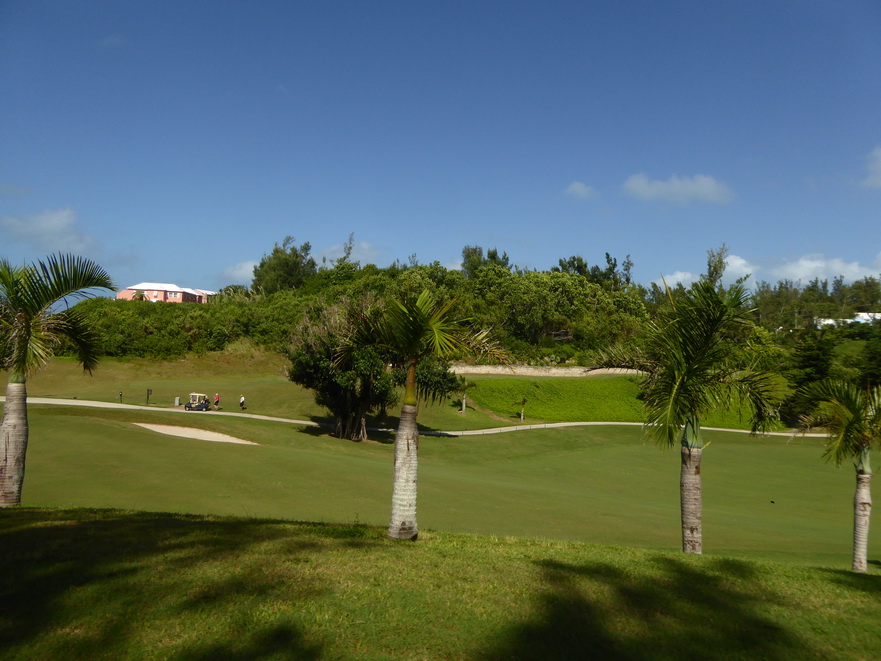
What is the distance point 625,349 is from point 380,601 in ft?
27.6

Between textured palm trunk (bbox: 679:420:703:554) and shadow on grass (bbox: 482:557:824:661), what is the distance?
414cm

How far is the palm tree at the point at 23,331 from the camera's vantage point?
36.1ft

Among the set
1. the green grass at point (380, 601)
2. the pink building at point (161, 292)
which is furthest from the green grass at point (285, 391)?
the pink building at point (161, 292)

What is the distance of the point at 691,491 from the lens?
1212 cm

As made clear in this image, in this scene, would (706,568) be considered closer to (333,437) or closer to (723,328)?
(723,328)

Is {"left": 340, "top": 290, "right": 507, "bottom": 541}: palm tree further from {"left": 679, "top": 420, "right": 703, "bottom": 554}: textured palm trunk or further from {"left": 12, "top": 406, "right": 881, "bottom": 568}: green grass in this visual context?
{"left": 12, "top": 406, "right": 881, "bottom": 568}: green grass

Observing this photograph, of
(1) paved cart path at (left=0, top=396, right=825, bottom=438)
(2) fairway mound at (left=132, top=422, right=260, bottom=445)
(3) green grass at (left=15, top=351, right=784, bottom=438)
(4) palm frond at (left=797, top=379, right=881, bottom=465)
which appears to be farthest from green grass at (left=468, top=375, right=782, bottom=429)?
(4) palm frond at (left=797, top=379, right=881, bottom=465)

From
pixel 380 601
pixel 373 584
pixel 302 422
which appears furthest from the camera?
pixel 302 422

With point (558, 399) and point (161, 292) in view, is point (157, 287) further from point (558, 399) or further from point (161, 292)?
point (558, 399)

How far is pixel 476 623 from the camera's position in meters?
6.01

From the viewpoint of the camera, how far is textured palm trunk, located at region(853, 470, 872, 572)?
13062 mm

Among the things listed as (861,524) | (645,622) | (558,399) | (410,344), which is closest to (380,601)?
(645,622)

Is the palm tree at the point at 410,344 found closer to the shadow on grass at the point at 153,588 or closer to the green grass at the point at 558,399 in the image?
the shadow on grass at the point at 153,588

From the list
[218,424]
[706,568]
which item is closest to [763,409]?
[706,568]
